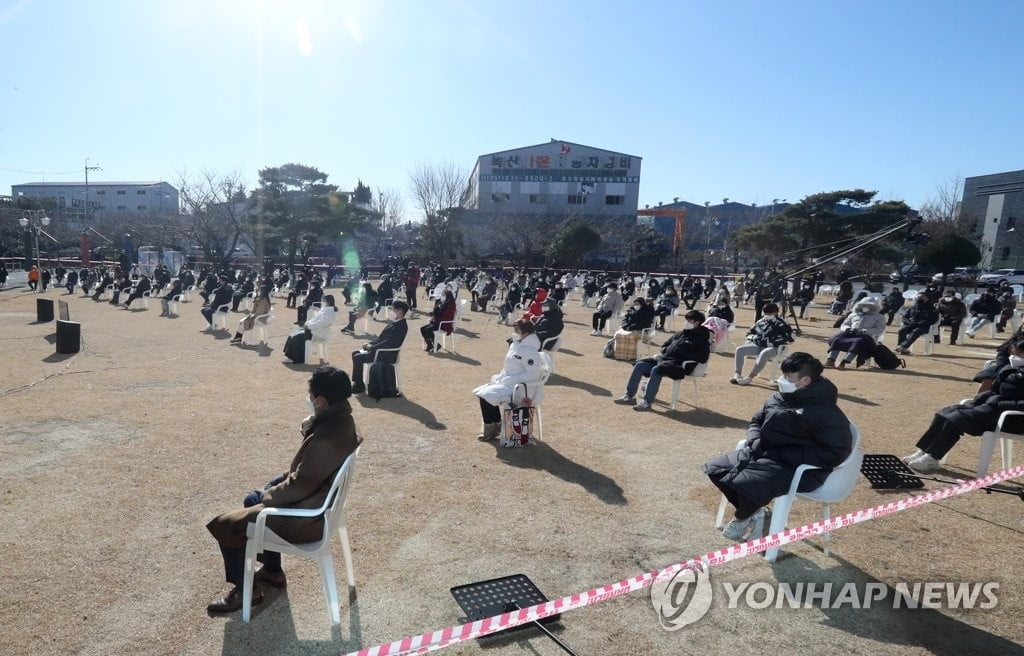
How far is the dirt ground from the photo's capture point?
10.1 feet

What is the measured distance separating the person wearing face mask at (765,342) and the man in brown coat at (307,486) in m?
7.73

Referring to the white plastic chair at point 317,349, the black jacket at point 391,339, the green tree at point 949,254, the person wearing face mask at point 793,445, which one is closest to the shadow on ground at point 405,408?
the black jacket at point 391,339

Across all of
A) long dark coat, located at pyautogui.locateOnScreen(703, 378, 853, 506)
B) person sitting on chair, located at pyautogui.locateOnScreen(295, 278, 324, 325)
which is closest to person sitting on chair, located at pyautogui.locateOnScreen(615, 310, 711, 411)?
long dark coat, located at pyautogui.locateOnScreen(703, 378, 853, 506)

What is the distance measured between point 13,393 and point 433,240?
41.0 m

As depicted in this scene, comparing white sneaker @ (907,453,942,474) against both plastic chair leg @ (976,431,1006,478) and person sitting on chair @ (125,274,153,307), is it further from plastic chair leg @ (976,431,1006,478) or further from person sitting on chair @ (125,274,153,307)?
person sitting on chair @ (125,274,153,307)

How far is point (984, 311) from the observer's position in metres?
15.2

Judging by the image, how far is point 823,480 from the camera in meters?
3.74

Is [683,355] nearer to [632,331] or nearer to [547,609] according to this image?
[632,331]

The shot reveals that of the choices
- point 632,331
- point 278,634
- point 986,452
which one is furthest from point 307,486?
point 632,331

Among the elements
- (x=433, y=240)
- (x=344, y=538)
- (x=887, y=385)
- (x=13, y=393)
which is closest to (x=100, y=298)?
(x=13, y=393)

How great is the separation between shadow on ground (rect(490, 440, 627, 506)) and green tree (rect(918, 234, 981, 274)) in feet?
105

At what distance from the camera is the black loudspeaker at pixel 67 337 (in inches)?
408

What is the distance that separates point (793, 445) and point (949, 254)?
33090 mm

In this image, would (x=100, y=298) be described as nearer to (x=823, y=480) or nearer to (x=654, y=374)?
(x=654, y=374)
